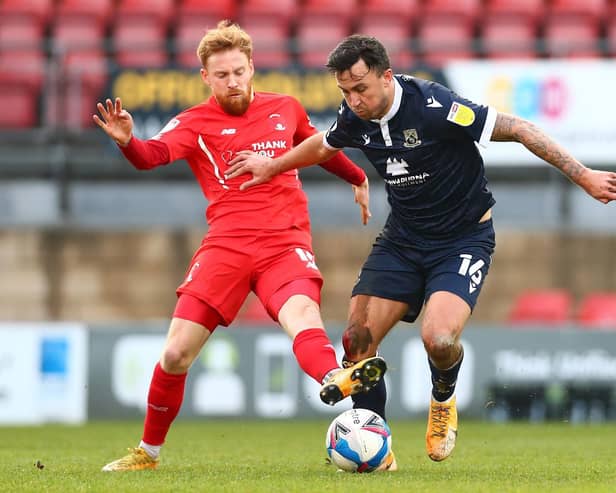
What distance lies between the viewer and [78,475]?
6.64m

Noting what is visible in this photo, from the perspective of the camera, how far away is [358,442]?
654 centimetres

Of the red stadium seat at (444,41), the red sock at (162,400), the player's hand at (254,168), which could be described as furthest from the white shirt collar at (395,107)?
the red stadium seat at (444,41)

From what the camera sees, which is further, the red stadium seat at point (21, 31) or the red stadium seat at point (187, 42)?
the red stadium seat at point (21, 31)

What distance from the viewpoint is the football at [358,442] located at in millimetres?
6531

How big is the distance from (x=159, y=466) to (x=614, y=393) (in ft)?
20.9

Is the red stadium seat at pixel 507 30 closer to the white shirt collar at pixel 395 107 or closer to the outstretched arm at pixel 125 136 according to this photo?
the white shirt collar at pixel 395 107

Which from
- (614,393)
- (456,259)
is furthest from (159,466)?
(614,393)

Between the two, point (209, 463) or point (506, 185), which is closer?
point (209, 463)

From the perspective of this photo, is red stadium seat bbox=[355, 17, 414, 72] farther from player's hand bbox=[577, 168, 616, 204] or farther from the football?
the football

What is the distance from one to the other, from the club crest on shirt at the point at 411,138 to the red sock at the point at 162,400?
5.33 feet

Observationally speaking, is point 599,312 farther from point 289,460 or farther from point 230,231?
point 230,231

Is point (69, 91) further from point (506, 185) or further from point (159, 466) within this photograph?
point (159, 466)

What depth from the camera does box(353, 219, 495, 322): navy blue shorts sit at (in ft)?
22.4

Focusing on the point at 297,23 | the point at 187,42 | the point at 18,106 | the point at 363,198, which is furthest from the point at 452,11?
the point at 363,198
